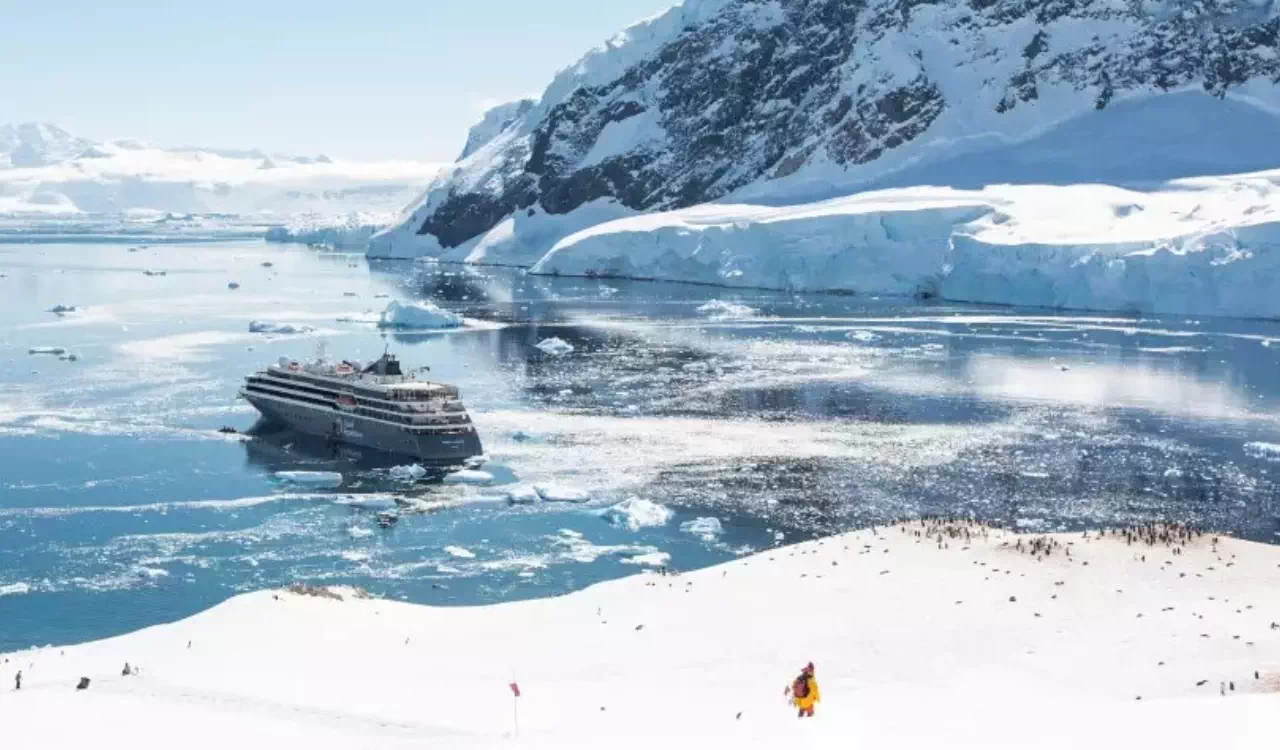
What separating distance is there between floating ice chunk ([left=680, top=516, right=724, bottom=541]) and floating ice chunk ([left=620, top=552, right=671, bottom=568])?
2753 mm

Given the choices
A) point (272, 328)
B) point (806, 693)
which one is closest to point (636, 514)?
point (806, 693)

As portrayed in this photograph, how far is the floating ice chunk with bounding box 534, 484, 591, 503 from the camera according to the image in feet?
180

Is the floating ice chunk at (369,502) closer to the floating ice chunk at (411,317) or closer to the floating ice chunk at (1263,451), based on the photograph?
the floating ice chunk at (1263,451)

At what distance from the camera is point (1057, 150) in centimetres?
16675

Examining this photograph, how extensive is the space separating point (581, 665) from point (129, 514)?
27974 millimetres

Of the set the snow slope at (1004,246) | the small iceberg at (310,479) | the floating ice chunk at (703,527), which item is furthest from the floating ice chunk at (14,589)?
the snow slope at (1004,246)

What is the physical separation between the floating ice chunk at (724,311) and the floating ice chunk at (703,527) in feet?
247

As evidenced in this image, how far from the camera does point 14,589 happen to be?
43.2 metres

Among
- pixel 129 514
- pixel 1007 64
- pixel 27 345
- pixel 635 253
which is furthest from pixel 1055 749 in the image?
pixel 1007 64

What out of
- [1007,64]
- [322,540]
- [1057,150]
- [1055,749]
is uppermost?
[1007,64]

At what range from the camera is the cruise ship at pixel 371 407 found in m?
63.6

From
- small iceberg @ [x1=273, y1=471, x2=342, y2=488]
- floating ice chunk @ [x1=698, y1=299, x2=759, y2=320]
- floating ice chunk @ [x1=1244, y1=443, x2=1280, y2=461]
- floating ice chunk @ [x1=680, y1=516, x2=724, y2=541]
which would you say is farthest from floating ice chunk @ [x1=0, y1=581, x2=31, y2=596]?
floating ice chunk @ [x1=698, y1=299, x2=759, y2=320]

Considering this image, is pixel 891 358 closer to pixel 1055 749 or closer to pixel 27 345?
pixel 27 345

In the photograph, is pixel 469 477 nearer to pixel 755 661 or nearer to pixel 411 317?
pixel 755 661
